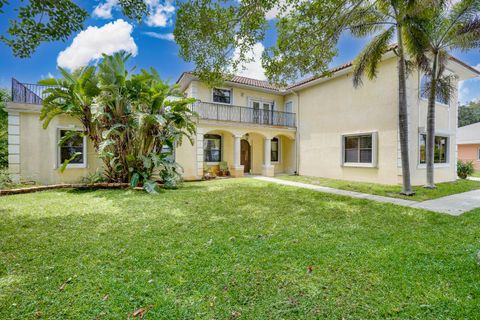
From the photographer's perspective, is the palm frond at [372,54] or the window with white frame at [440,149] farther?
the window with white frame at [440,149]

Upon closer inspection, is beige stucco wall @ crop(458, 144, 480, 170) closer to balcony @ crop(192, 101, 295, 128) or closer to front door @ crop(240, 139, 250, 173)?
balcony @ crop(192, 101, 295, 128)

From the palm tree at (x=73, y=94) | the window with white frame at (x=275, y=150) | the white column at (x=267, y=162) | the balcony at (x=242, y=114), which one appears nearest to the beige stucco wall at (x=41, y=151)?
the palm tree at (x=73, y=94)

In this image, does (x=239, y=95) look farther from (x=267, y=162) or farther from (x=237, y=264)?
(x=237, y=264)

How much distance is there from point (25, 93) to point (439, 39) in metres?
18.1

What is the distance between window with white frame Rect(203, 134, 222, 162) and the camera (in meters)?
15.9

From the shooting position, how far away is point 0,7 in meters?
3.24

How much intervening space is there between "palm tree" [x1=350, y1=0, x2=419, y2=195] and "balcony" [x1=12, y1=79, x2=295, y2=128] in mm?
7326

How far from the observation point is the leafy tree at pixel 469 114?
42900mm

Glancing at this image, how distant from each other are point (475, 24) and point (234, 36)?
9354mm

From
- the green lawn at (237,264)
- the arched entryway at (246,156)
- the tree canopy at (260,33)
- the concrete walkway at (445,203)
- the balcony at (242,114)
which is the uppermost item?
the tree canopy at (260,33)

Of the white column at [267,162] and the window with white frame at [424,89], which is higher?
the window with white frame at [424,89]

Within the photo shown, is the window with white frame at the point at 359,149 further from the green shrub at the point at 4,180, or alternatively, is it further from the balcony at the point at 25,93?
the green shrub at the point at 4,180

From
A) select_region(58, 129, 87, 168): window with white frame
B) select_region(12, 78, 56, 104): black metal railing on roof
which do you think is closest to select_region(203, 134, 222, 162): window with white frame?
select_region(58, 129, 87, 168): window with white frame

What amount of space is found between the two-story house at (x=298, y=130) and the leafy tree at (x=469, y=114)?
40593 millimetres
